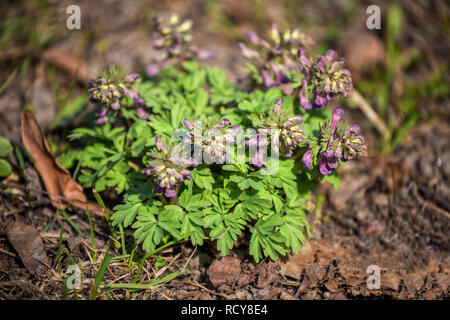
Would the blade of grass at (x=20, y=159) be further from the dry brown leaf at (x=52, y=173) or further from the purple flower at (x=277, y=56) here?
the purple flower at (x=277, y=56)

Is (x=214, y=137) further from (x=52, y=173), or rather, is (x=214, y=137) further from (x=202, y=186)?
(x=52, y=173)

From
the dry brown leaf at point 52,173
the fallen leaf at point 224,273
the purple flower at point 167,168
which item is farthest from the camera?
the dry brown leaf at point 52,173

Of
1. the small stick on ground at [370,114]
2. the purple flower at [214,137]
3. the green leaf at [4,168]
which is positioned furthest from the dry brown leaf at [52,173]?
the small stick on ground at [370,114]

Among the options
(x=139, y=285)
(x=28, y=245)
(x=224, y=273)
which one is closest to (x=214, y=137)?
(x=224, y=273)

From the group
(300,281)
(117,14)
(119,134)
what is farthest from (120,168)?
(117,14)

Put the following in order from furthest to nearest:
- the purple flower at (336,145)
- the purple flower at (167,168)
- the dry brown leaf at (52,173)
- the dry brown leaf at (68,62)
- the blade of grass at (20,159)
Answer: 1. the dry brown leaf at (68,62)
2. the blade of grass at (20,159)
3. the dry brown leaf at (52,173)
4. the purple flower at (336,145)
5. the purple flower at (167,168)

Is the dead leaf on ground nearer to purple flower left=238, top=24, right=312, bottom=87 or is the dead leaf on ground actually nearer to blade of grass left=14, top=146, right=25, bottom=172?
blade of grass left=14, top=146, right=25, bottom=172
